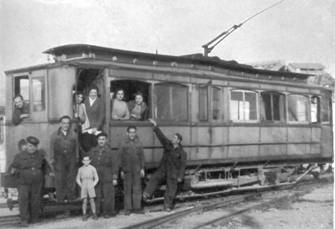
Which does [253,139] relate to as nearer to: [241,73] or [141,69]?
[241,73]

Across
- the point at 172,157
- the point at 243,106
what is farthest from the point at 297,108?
the point at 172,157

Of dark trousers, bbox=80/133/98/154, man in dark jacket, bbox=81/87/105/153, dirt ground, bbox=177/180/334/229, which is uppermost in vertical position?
man in dark jacket, bbox=81/87/105/153

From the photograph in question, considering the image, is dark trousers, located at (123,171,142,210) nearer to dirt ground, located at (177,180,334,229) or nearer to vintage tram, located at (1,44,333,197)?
vintage tram, located at (1,44,333,197)

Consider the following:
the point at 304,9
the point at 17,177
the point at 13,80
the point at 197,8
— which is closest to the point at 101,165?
the point at 17,177

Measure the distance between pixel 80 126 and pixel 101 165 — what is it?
895 millimetres

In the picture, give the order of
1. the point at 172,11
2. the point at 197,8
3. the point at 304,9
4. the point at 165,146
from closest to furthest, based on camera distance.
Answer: the point at 165,146 < the point at 172,11 < the point at 197,8 < the point at 304,9

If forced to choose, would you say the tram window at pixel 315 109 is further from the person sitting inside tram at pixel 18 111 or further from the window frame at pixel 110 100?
the person sitting inside tram at pixel 18 111

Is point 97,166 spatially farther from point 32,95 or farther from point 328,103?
point 328,103

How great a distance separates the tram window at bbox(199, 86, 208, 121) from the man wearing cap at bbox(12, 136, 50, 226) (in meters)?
4.19

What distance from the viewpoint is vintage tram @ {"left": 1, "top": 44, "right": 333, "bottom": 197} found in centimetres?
988

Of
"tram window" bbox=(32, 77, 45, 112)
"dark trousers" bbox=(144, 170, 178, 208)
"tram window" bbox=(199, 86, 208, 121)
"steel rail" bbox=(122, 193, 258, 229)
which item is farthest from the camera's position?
"tram window" bbox=(199, 86, 208, 121)

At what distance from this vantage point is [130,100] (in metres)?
10.7

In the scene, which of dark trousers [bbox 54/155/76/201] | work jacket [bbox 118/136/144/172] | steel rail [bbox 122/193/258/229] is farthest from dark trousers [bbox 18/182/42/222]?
steel rail [bbox 122/193/258/229]

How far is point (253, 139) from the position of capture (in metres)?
13.1
